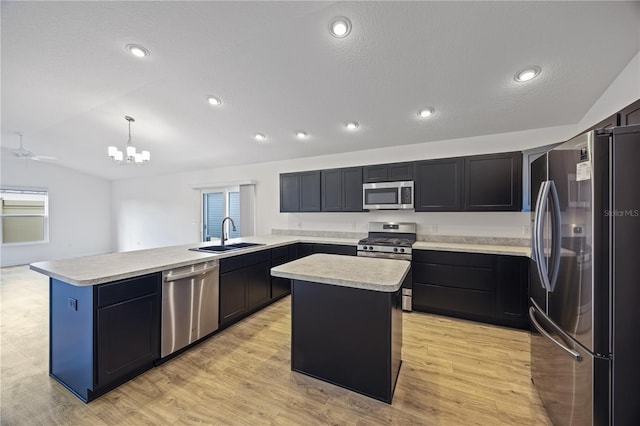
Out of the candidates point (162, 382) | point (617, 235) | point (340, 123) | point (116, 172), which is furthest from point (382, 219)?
point (116, 172)

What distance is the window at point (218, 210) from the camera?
5498 millimetres

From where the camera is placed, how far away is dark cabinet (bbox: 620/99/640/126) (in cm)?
177

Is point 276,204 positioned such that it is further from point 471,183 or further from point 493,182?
point 493,182

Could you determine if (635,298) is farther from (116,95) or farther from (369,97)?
(116,95)

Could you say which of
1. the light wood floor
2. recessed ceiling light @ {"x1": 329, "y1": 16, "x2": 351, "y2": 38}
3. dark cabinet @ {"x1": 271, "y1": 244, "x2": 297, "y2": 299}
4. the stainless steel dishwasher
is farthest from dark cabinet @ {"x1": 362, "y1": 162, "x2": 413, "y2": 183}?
the stainless steel dishwasher

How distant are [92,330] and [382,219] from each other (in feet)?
11.8

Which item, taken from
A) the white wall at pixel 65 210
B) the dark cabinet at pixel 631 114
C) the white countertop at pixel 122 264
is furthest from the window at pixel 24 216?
the dark cabinet at pixel 631 114

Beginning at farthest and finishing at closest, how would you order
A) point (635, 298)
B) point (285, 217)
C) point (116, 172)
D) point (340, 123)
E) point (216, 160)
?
point (116, 172) < point (216, 160) < point (285, 217) < point (340, 123) < point (635, 298)

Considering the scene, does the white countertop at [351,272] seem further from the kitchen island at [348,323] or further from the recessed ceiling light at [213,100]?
the recessed ceiling light at [213,100]

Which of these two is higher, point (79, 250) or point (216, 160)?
point (216, 160)

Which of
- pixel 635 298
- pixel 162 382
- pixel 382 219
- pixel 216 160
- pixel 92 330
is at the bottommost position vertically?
pixel 162 382

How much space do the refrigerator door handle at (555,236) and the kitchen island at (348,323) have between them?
32.3 inches

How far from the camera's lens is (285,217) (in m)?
4.97

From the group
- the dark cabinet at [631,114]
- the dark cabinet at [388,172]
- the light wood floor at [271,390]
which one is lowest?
the light wood floor at [271,390]
